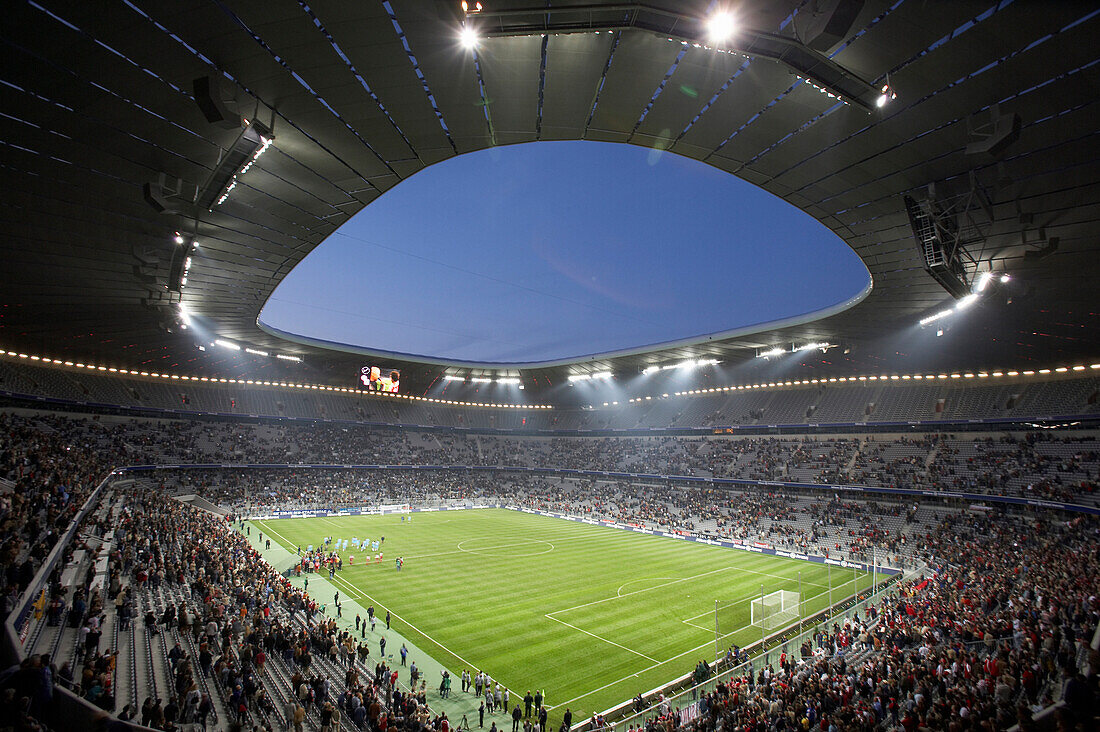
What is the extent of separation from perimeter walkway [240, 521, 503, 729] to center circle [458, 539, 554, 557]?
10.8 m

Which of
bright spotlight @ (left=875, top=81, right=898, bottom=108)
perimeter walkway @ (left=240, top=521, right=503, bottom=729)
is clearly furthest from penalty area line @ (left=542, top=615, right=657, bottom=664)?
bright spotlight @ (left=875, top=81, right=898, bottom=108)

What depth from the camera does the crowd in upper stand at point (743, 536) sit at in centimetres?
1178

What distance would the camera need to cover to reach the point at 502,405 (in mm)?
86188

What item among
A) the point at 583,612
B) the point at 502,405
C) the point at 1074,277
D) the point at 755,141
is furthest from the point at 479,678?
the point at 502,405

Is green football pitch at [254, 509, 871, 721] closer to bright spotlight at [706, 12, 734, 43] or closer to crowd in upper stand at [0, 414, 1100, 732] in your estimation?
crowd in upper stand at [0, 414, 1100, 732]

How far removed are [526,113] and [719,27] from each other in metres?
5.96

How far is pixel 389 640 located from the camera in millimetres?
20906

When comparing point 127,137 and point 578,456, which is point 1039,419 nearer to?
point 578,456

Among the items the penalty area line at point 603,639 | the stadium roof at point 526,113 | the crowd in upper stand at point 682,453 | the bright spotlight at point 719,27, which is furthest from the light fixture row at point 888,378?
the bright spotlight at point 719,27

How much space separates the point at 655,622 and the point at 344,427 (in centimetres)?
5563

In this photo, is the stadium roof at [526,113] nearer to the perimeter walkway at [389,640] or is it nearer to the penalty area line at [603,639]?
the perimeter walkway at [389,640]

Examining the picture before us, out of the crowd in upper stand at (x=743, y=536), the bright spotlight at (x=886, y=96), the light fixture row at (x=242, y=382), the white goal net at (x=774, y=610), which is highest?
the bright spotlight at (x=886, y=96)

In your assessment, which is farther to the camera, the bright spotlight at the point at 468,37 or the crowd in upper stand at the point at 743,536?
the crowd in upper stand at the point at 743,536

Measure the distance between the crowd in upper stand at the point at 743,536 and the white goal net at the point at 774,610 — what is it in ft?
6.71
